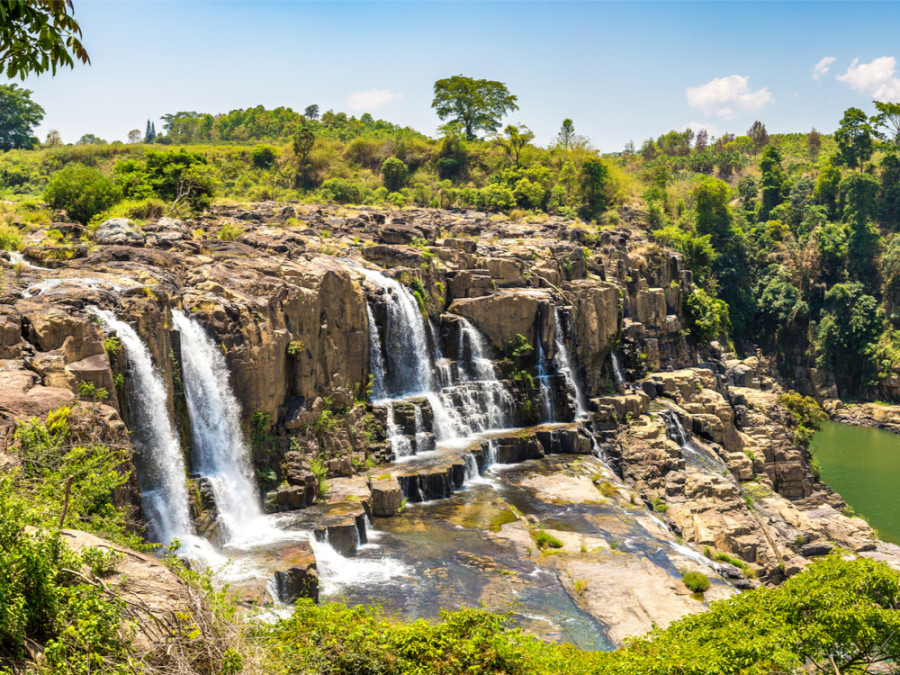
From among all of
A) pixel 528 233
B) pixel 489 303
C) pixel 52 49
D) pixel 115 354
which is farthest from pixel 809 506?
pixel 52 49

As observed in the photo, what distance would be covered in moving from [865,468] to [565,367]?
61.5ft

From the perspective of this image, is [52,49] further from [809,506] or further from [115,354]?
[809,506]

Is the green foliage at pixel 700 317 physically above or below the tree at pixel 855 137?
below

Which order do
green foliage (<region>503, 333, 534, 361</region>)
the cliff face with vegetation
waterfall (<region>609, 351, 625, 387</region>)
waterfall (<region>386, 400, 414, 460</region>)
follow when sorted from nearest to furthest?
the cliff face with vegetation
waterfall (<region>386, 400, 414, 460</region>)
green foliage (<region>503, 333, 534, 361</region>)
waterfall (<region>609, 351, 625, 387</region>)

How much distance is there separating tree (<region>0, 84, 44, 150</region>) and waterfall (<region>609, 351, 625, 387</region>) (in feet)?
167

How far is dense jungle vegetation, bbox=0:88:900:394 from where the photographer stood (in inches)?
2002

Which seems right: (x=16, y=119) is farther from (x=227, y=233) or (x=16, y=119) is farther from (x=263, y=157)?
(x=227, y=233)

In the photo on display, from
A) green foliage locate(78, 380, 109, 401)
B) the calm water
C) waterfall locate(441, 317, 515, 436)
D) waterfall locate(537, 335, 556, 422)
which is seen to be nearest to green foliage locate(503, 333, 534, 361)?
waterfall locate(441, 317, 515, 436)

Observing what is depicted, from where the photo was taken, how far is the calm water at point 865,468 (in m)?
31.4

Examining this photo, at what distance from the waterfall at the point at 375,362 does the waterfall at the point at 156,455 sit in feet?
32.9

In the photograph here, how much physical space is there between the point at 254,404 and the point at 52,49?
610 inches

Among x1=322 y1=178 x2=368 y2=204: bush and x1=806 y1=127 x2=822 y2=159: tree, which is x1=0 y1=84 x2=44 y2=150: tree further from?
x1=806 y1=127 x2=822 y2=159: tree

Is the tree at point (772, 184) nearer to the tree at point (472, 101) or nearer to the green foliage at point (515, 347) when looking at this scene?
the tree at point (472, 101)

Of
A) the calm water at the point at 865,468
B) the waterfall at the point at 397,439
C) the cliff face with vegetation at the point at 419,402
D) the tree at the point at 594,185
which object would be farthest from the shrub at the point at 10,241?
the tree at the point at 594,185
